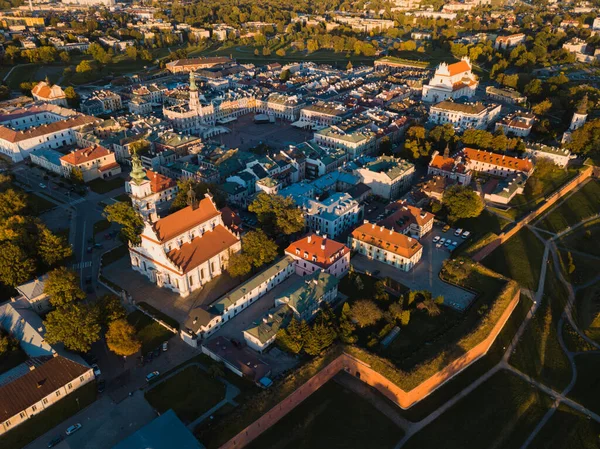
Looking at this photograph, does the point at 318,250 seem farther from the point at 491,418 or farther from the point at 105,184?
the point at 105,184

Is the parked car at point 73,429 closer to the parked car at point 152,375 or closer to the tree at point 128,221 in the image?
the parked car at point 152,375

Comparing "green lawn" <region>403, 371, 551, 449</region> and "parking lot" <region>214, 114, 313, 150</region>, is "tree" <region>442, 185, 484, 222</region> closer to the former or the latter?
"green lawn" <region>403, 371, 551, 449</region>

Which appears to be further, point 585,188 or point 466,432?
point 585,188

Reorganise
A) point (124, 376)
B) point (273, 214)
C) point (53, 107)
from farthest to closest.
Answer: point (53, 107)
point (273, 214)
point (124, 376)

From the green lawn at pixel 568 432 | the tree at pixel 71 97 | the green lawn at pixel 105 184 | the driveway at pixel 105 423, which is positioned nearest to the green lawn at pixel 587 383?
the green lawn at pixel 568 432

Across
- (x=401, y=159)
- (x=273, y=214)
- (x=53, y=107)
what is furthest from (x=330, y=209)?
(x=53, y=107)

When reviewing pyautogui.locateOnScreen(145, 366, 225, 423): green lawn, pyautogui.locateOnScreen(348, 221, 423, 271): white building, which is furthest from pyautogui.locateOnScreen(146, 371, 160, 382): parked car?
pyautogui.locateOnScreen(348, 221, 423, 271): white building

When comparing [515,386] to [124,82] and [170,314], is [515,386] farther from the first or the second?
[124,82]
